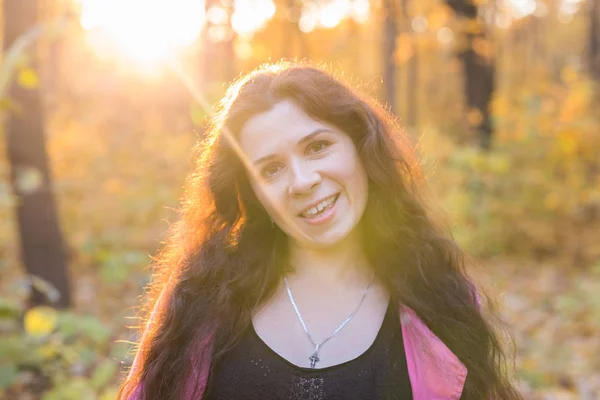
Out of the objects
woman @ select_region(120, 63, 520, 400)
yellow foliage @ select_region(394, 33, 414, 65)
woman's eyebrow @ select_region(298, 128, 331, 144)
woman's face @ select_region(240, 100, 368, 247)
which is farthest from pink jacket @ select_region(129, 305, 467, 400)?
yellow foliage @ select_region(394, 33, 414, 65)

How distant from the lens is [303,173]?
1.69 metres

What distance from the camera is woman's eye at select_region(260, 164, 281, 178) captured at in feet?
5.77

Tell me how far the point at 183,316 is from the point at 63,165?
6.23 m

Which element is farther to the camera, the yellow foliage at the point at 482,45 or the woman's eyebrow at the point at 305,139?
the yellow foliage at the point at 482,45

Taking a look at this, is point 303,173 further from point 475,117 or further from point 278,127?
point 475,117

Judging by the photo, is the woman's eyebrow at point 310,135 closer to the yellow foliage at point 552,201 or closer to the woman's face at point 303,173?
the woman's face at point 303,173

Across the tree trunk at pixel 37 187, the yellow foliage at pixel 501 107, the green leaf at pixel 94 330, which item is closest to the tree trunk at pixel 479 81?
the yellow foliage at pixel 501 107

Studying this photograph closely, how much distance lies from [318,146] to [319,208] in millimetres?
180

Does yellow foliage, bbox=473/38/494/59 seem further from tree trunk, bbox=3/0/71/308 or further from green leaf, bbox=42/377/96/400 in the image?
green leaf, bbox=42/377/96/400

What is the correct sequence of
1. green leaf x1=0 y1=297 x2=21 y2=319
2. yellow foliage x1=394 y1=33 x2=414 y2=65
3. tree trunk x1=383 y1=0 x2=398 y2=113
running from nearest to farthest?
green leaf x1=0 y1=297 x2=21 y2=319 < tree trunk x1=383 y1=0 x2=398 y2=113 < yellow foliage x1=394 y1=33 x2=414 y2=65

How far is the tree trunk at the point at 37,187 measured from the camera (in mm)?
4555

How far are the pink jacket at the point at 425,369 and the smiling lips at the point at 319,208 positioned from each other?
0.40 metres

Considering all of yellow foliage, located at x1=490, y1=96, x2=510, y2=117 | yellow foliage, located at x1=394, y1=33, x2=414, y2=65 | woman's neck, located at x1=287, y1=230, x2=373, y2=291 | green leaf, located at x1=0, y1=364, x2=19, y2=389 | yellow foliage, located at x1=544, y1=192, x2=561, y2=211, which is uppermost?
yellow foliage, located at x1=394, y1=33, x2=414, y2=65

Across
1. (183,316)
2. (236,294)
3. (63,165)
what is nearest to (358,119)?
(236,294)
